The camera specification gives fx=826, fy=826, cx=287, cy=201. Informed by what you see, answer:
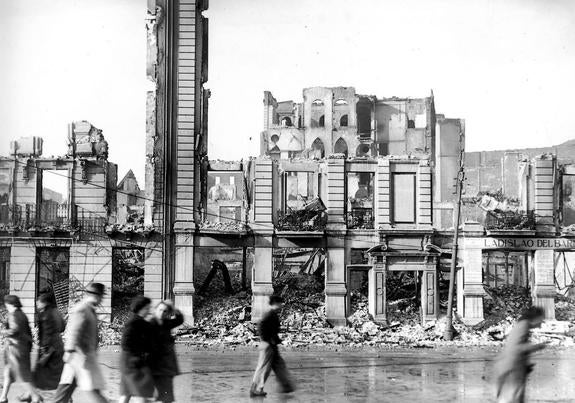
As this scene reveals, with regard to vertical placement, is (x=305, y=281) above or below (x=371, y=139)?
below

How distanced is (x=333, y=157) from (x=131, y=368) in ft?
78.2

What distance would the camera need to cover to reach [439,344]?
96.0 feet

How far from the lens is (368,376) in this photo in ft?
62.9

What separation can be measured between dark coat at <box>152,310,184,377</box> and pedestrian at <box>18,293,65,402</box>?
1.74 metres

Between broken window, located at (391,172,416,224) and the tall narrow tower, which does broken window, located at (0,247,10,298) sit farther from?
broken window, located at (391,172,416,224)

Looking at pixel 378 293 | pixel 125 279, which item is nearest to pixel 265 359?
pixel 378 293

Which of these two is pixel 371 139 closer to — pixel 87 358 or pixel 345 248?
pixel 345 248

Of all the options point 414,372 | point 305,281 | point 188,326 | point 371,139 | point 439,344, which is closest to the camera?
point 414,372

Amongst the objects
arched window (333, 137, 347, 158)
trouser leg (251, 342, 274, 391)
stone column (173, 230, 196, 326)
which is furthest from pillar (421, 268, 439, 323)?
arched window (333, 137, 347, 158)

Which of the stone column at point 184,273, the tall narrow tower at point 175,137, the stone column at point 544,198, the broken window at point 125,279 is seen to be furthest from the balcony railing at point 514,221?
the broken window at point 125,279

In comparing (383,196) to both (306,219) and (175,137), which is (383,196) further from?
(175,137)

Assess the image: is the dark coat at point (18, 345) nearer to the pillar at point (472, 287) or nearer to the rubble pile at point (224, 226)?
the rubble pile at point (224, 226)

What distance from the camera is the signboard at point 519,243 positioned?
34062mm

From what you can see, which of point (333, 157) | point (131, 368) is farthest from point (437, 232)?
point (131, 368)
